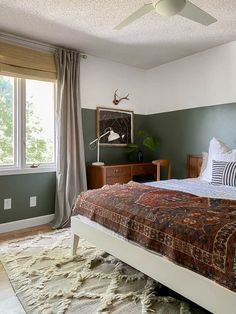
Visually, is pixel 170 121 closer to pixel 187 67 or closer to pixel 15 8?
pixel 187 67

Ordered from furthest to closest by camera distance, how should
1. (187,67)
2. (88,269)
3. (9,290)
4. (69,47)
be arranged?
(187,67) < (69,47) < (88,269) < (9,290)

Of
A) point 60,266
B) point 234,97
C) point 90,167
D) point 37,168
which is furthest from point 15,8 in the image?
point 234,97

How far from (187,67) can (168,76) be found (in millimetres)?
389

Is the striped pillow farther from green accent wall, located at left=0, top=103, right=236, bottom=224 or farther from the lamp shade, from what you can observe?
the lamp shade

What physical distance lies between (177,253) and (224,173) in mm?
1543

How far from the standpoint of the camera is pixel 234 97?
11.0ft

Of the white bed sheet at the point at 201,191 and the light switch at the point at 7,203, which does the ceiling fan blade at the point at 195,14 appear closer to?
the white bed sheet at the point at 201,191

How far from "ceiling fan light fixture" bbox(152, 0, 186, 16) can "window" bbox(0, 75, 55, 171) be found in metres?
2.15

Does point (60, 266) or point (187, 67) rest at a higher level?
point (187, 67)

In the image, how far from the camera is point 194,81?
383cm

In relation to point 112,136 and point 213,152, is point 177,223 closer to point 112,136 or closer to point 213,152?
point 213,152

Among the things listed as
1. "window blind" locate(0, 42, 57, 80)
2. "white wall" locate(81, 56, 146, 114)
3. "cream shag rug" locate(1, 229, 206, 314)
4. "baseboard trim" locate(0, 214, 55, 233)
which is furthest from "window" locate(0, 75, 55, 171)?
"cream shag rug" locate(1, 229, 206, 314)

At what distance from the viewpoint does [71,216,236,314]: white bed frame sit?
49.5 inches

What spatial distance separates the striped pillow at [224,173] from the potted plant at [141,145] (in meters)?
1.43
